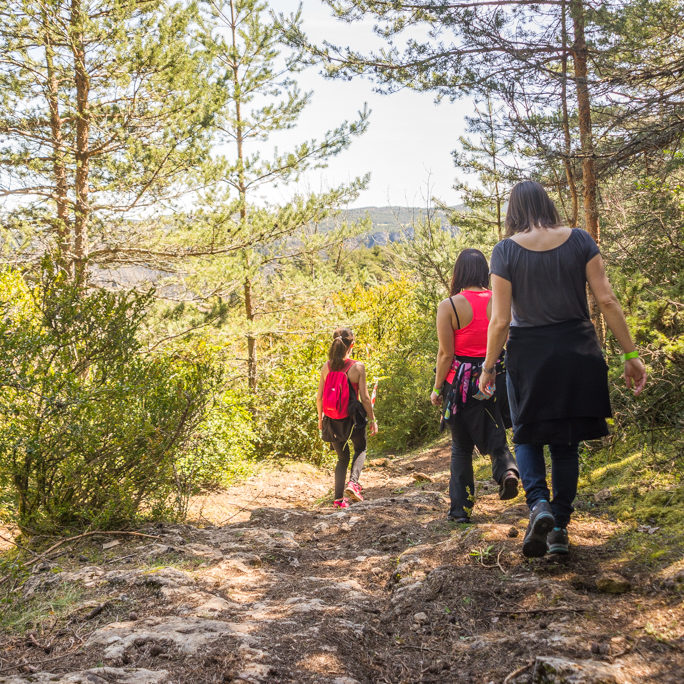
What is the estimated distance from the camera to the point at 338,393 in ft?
19.1

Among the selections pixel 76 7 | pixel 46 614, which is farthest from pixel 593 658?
pixel 76 7

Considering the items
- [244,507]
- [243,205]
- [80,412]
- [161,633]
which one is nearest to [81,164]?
[243,205]

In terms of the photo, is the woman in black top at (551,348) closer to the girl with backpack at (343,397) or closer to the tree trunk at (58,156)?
the girl with backpack at (343,397)

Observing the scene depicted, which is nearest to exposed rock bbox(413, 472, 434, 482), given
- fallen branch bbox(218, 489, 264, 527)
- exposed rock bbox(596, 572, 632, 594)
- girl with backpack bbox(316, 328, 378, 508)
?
girl with backpack bbox(316, 328, 378, 508)

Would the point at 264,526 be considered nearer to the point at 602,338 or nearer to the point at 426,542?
the point at 426,542

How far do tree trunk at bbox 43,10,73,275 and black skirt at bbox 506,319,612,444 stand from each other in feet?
22.1

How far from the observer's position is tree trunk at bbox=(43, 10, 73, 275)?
772 cm

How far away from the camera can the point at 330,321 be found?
1251cm

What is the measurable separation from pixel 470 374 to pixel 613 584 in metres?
1.74

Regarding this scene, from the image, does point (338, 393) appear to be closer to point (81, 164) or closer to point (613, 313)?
point (613, 313)

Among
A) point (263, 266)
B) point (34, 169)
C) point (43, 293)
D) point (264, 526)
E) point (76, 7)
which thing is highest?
point (76, 7)

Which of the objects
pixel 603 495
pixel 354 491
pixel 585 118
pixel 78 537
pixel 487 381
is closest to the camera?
pixel 487 381

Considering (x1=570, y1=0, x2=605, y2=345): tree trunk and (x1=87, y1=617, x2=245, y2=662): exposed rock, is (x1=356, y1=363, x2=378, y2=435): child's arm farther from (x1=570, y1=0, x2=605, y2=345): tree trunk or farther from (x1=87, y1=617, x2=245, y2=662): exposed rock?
(x1=87, y1=617, x2=245, y2=662): exposed rock

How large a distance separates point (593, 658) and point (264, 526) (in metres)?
4.54
